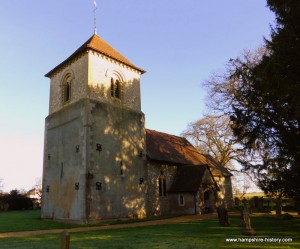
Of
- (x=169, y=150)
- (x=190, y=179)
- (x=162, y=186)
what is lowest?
(x=162, y=186)

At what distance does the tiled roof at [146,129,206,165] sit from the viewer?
1120 inches

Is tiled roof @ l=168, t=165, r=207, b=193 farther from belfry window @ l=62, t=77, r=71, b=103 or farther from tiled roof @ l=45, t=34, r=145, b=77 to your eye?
belfry window @ l=62, t=77, r=71, b=103

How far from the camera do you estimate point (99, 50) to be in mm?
24562

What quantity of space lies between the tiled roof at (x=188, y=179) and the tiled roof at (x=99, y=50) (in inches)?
425

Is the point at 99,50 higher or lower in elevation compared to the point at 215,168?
higher

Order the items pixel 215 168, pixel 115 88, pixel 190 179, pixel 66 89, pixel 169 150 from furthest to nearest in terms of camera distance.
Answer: pixel 215 168 → pixel 169 150 → pixel 190 179 → pixel 66 89 → pixel 115 88

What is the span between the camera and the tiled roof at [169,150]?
28.4m

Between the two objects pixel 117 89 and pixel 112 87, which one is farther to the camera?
pixel 117 89

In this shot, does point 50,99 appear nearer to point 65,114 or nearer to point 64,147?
point 65,114

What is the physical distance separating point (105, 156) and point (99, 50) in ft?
29.0

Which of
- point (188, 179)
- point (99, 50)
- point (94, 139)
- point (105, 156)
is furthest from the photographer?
point (188, 179)

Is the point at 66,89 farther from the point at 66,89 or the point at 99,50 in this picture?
the point at 99,50

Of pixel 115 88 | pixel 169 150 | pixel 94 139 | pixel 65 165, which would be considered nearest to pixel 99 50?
pixel 115 88

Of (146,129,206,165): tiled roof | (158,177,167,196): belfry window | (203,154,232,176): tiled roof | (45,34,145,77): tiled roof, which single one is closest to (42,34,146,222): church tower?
(45,34,145,77): tiled roof
